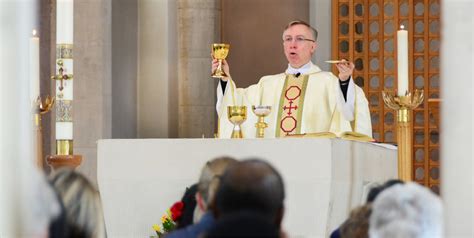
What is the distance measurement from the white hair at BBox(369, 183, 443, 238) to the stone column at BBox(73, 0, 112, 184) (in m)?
7.90

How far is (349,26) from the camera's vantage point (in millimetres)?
12617

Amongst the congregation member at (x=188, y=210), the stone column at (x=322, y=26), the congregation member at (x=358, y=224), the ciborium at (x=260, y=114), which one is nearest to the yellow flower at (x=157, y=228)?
the ciborium at (x=260, y=114)

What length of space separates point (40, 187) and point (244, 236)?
699 millimetres

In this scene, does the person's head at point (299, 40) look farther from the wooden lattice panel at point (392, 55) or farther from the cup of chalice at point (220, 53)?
the wooden lattice panel at point (392, 55)

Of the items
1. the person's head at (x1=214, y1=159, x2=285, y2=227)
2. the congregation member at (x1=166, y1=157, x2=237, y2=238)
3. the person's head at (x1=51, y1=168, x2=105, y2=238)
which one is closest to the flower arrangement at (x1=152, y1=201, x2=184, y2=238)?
the congregation member at (x1=166, y1=157, x2=237, y2=238)

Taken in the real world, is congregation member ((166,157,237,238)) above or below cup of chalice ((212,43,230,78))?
below

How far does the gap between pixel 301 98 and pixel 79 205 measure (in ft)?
19.0

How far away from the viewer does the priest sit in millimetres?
9023

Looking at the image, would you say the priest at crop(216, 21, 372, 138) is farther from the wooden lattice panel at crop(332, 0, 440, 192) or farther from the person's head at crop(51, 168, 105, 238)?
the person's head at crop(51, 168, 105, 238)

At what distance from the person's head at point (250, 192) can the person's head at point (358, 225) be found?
466mm

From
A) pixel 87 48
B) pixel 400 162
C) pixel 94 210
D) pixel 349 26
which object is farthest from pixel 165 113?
pixel 94 210

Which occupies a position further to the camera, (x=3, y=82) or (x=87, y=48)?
(x=87, y=48)

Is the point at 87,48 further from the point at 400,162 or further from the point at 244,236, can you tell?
the point at 244,236

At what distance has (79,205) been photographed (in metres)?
4.11
